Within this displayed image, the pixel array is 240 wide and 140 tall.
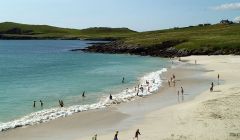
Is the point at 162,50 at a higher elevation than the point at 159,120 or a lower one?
higher

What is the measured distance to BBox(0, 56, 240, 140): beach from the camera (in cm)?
3194

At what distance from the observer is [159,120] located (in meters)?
37.1

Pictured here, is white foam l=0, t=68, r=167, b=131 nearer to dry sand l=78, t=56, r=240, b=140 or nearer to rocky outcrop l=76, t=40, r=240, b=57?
dry sand l=78, t=56, r=240, b=140

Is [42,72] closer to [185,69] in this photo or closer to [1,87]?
[1,87]

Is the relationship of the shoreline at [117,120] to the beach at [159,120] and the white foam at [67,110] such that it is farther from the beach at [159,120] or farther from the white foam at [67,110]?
the white foam at [67,110]

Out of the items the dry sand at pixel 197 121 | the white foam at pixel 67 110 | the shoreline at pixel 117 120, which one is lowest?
the shoreline at pixel 117 120

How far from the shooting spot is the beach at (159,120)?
31938mm

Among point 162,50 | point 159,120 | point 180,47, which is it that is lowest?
point 159,120

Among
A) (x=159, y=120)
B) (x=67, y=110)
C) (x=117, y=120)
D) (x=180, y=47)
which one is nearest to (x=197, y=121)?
(x=159, y=120)

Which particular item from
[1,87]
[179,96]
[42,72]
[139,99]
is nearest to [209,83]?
[179,96]

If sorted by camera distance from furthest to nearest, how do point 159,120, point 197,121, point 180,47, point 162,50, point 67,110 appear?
point 162,50 → point 180,47 → point 67,110 → point 159,120 → point 197,121

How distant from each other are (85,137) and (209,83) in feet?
110

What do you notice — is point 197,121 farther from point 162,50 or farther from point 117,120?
point 162,50

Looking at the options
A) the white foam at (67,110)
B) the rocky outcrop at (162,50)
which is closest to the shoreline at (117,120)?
the white foam at (67,110)
